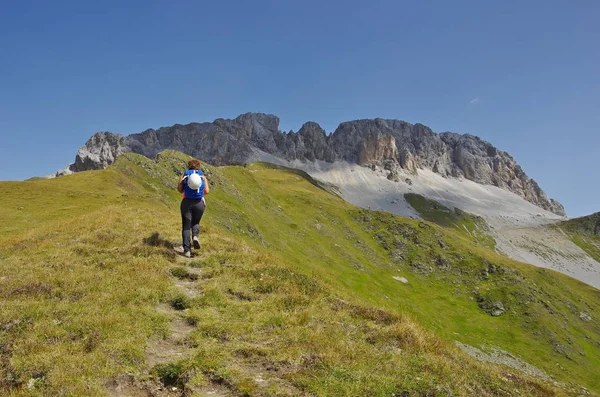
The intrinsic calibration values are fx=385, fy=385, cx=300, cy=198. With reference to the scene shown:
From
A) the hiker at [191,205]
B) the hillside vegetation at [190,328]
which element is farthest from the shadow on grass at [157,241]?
the hiker at [191,205]

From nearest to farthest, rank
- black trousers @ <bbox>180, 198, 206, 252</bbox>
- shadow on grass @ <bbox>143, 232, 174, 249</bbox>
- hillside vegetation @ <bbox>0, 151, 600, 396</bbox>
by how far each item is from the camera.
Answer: hillside vegetation @ <bbox>0, 151, 600, 396</bbox> → black trousers @ <bbox>180, 198, 206, 252</bbox> → shadow on grass @ <bbox>143, 232, 174, 249</bbox>

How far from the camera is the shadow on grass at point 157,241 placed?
19.9 meters

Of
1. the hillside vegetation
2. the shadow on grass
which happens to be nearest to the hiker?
the hillside vegetation

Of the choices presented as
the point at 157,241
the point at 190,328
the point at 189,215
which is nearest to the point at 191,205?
the point at 189,215

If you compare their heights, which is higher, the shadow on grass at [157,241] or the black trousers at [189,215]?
the black trousers at [189,215]

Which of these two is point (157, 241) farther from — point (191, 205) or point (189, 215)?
point (191, 205)

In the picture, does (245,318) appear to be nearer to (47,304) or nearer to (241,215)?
(47,304)

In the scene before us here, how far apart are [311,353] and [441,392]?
3.28 m

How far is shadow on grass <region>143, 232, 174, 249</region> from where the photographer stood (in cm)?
1991

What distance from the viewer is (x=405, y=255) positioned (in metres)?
131

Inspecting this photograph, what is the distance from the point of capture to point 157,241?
2041 centimetres

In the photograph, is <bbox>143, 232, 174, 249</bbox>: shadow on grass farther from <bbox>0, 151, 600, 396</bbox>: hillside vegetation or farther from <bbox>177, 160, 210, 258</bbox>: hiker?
<bbox>177, 160, 210, 258</bbox>: hiker

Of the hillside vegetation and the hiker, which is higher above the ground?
the hiker

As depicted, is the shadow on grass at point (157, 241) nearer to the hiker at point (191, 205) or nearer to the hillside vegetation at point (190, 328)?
the hillside vegetation at point (190, 328)
